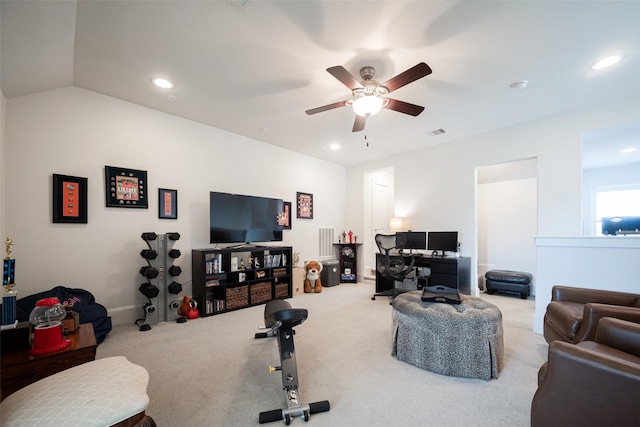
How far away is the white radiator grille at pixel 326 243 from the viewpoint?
19.5 ft

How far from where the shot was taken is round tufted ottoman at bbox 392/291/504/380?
2051 millimetres

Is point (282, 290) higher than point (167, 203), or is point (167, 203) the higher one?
point (167, 203)

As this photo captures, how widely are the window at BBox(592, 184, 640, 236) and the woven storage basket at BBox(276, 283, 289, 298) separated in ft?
22.5

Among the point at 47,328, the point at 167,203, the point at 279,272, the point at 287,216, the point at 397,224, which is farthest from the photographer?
the point at 397,224

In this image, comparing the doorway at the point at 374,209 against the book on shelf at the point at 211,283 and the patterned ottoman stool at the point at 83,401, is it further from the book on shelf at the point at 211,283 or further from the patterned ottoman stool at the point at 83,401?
the patterned ottoman stool at the point at 83,401

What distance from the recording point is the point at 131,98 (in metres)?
3.29

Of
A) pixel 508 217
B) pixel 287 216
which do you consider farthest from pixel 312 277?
pixel 508 217

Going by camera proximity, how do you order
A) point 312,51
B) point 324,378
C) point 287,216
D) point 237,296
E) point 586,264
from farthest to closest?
point 287,216, point 237,296, point 586,264, point 312,51, point 324,378

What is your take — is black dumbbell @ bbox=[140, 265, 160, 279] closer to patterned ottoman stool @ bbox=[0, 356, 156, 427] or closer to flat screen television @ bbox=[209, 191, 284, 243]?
flat screen television @ bbox=[209, 191, 284, 243]

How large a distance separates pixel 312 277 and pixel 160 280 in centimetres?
262

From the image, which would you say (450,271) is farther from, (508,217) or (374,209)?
(374,209)

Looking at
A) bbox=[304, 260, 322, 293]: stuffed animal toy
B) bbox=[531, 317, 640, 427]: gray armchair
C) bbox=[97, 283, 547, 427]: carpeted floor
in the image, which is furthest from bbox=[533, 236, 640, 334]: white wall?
bbox=[304, 260, 322, 293]: stuffed animal toy

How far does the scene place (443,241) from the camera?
4727 mm

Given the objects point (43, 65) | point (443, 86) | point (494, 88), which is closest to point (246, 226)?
point (43, 65)
